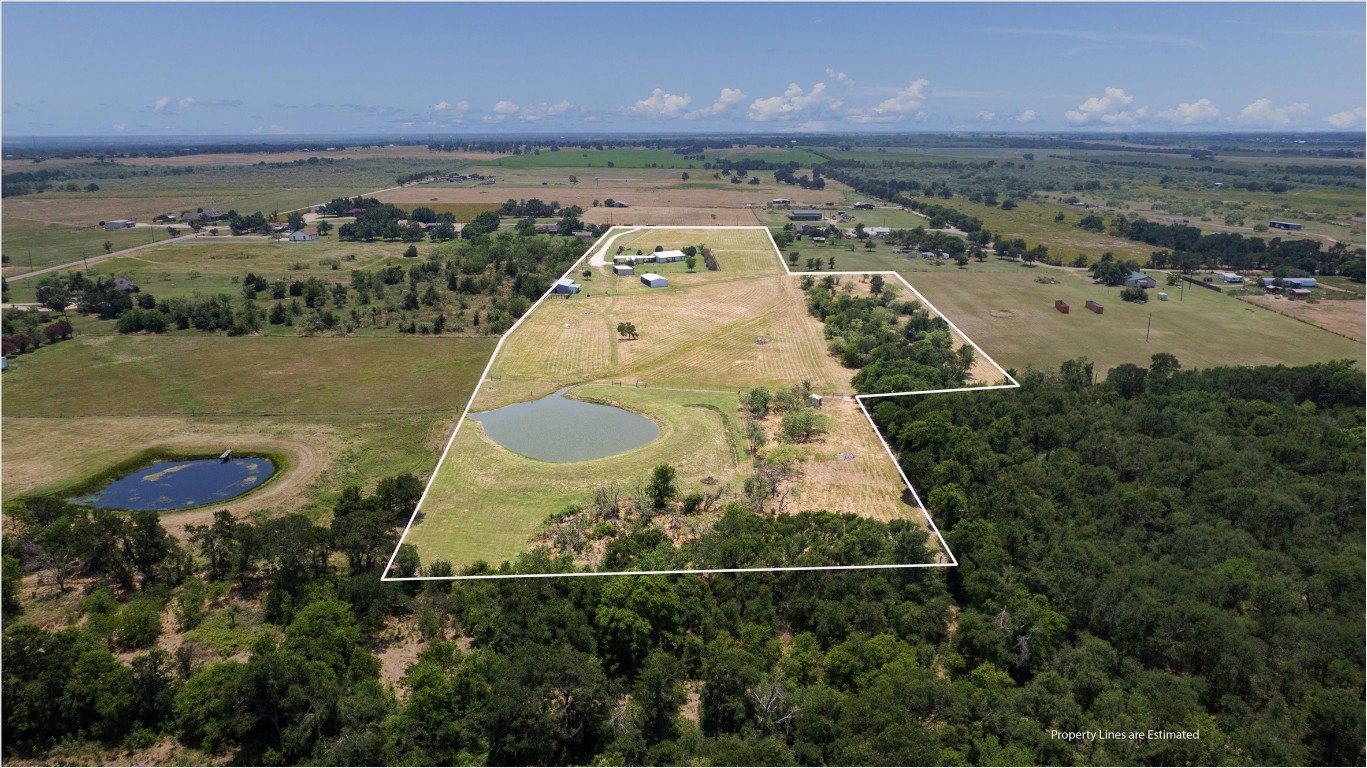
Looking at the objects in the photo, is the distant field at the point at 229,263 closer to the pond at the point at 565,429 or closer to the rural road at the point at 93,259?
the rural road at the point at 93,259

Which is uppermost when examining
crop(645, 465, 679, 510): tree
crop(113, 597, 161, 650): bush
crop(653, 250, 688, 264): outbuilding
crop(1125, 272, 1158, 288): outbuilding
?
crop(653, 250, 688, 264): outbuilding

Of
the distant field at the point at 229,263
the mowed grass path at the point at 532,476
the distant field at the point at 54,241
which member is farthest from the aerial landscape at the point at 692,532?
the distant field at the point at 54,241

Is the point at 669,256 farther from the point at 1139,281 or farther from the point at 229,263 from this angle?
the point at 229,263

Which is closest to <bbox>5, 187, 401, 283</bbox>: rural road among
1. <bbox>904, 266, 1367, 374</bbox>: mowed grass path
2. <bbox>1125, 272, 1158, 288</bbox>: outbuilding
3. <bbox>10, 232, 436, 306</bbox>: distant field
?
<bbox>10, 232, 436, 306</bbox>: distant field

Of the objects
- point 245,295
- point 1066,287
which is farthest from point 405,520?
point 1066,287

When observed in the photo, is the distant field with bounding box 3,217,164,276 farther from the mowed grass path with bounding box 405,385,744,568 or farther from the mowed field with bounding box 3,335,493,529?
the mowed grass path with bounding box 405,385,744,568
